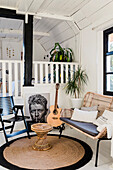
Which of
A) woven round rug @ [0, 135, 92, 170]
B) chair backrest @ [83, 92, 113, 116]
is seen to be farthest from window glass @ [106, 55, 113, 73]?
woven round rug @ [0, 135, 92, 170]

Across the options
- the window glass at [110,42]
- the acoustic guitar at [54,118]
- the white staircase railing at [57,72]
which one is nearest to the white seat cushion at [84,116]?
the acoustic guitar at [54,118]

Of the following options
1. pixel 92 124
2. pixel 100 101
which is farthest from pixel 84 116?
pixel 100 101

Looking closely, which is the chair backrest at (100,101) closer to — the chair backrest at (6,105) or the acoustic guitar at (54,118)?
the acoustic guitar at (54,118)

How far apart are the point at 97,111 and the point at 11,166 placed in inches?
70.6

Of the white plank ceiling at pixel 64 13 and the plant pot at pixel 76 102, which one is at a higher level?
the white plank ceiling at pixel 64 13

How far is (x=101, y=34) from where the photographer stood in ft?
12.8

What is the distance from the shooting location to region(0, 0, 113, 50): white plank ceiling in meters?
3.58

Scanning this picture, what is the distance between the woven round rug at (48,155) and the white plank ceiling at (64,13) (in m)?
2.54

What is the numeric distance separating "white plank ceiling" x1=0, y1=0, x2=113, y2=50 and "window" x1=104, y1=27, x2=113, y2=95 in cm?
34

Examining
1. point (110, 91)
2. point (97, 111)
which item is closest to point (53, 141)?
point (97, 111)

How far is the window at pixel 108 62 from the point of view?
12.2ft

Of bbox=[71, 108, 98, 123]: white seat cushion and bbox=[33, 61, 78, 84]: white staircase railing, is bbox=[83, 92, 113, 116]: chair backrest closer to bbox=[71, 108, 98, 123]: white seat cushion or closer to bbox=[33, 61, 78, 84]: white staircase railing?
bbox=[71, 108, 98, 123]: white seat cushion

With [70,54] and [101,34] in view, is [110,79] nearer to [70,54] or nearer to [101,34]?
[101,34]

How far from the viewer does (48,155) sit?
8.78ft
